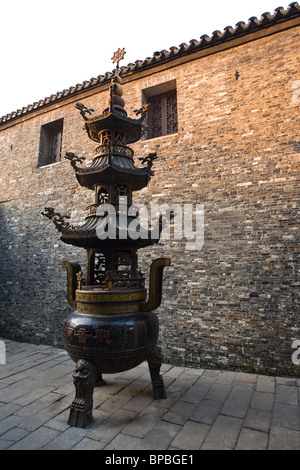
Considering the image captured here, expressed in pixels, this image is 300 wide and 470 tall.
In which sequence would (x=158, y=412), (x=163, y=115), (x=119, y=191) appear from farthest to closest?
1. (x=163, y=115)
2. (x=119, y=191)
3. (x=158, y=412)

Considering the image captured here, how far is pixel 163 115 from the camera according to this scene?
6328 mm

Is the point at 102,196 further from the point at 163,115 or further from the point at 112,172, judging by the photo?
the point at 163,115

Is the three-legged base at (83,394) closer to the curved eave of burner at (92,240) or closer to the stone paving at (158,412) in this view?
the stone paving at (158,412)

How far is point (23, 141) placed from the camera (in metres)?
8.27

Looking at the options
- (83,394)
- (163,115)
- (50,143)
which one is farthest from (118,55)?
(50,143)

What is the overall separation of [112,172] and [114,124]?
816mm

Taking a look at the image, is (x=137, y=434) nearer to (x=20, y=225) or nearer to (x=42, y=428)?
(x=42, y=428)

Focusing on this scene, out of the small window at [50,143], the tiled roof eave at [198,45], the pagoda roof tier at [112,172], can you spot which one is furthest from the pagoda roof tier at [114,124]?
the small window at [50,143]

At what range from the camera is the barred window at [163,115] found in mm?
6172

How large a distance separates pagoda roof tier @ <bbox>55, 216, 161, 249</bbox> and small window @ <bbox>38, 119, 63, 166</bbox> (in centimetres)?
517

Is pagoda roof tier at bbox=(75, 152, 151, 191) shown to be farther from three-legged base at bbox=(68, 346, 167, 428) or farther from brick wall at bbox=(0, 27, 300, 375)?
three-legged base at bbox=(68, 346, 167, 428)

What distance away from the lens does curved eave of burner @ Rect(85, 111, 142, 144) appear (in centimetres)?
366

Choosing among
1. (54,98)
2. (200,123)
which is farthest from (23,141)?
(200,123)

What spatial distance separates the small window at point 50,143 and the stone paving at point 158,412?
572cm
